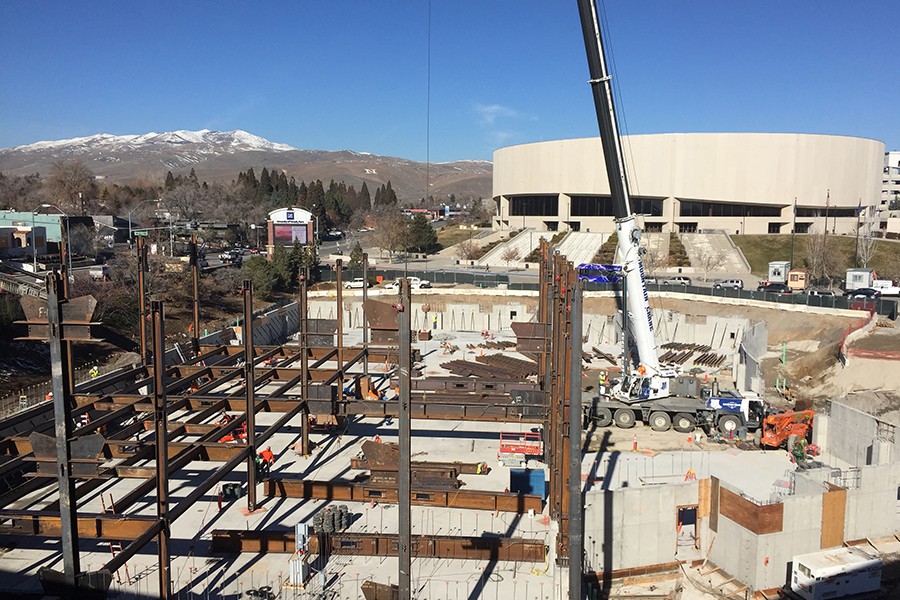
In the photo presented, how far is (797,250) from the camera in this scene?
212 feet

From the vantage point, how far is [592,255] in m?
65.3

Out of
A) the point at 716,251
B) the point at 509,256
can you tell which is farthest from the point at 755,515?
the point at 716,251

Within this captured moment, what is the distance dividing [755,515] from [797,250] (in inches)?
2265

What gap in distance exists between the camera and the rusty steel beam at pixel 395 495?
16.1m

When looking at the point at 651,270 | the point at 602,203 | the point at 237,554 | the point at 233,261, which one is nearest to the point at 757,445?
the point at 237,554

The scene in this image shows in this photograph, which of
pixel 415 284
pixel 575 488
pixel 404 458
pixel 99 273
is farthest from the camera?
pixel 415 284

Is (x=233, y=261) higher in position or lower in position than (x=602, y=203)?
lower

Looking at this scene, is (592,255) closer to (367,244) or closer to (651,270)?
(651,270)

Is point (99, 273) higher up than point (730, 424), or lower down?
higher up

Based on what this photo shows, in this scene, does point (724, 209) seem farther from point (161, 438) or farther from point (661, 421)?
point (161, 438)

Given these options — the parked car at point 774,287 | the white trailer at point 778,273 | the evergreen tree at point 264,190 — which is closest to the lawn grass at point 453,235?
the evergreen tree at point 264,190

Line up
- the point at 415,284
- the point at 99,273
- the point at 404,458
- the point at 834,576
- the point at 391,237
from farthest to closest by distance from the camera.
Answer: the point at 391,237 < the point at 415,284 < the point at 99,273 < the point at 834,576 < the point at 404,458

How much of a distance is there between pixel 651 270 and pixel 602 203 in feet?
69.5

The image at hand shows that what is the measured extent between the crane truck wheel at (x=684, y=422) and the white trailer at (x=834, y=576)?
887 cm
